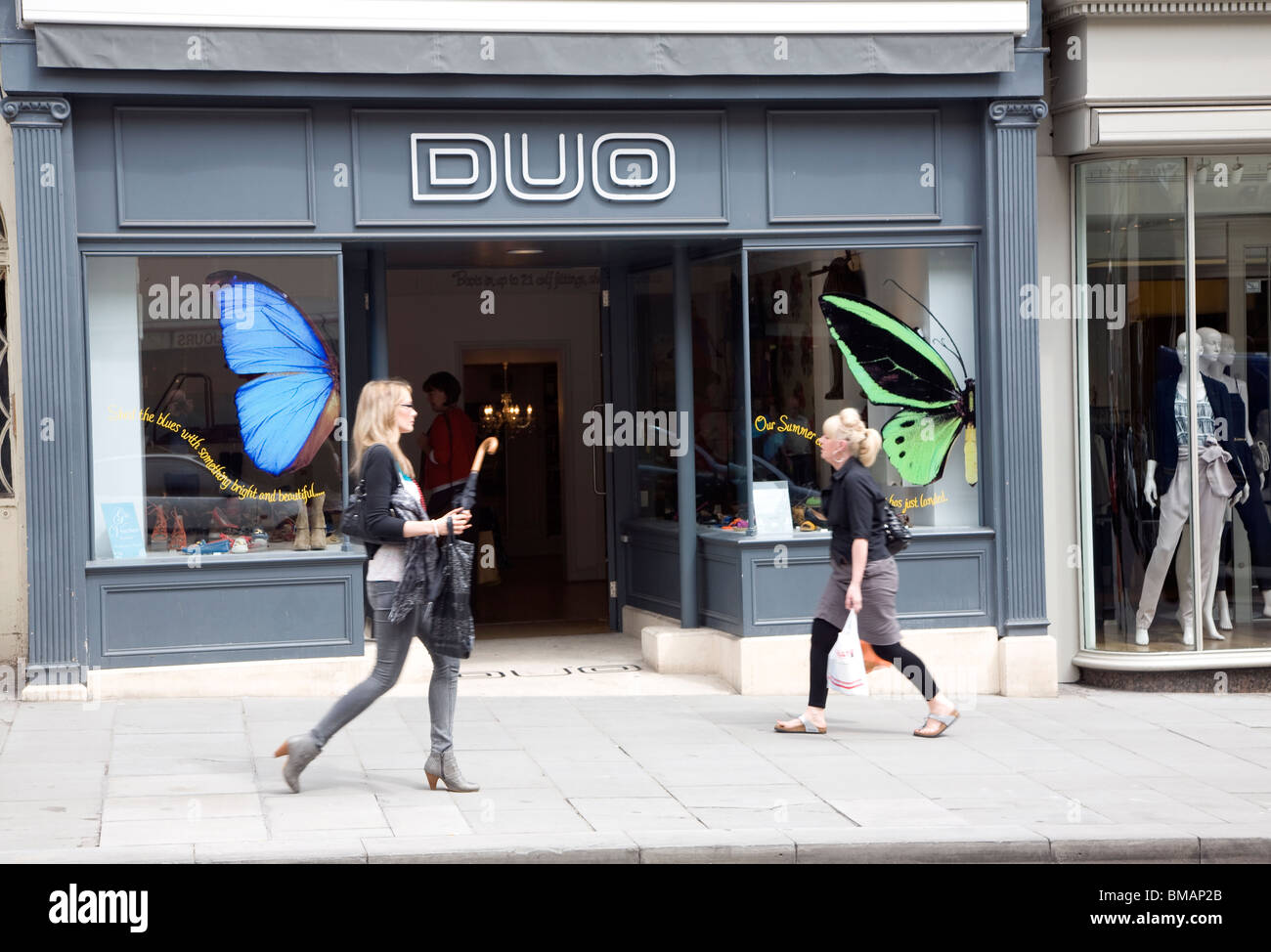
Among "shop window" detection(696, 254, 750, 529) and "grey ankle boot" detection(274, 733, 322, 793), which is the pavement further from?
"shop window" detection(696, 254, 750, 529)

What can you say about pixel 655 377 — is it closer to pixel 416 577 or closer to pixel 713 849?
pixel 416 577

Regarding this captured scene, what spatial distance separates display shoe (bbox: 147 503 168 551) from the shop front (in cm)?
608

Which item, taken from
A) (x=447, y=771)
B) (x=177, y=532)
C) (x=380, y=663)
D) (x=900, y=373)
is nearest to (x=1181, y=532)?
(x=900, y=373)

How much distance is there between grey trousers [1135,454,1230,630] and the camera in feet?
33.8

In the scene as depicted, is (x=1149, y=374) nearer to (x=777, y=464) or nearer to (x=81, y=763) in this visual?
(x=777, y=464)

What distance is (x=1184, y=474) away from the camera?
10.3m

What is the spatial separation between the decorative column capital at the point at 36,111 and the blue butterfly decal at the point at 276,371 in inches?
50.7

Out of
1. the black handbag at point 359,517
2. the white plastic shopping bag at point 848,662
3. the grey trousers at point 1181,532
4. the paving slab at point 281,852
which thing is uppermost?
the black handbag at point 359,517

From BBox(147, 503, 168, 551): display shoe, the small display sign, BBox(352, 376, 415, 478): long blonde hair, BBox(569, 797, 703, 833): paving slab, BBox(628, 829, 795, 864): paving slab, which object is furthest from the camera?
BBox(147, 503, 168, 551): display shoe

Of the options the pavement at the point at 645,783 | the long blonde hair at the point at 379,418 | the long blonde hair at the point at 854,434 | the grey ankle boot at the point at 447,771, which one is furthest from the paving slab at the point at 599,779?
the long blonde hair at the point at 854,434

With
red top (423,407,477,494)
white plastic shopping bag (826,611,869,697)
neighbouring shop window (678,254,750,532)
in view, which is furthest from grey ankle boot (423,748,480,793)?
red top (423,407,477,494)

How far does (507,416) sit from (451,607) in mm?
12601

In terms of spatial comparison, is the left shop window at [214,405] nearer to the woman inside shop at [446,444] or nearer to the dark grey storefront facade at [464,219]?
the dark grey storefront facade at [464,219]

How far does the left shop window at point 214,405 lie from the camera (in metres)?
9.34
